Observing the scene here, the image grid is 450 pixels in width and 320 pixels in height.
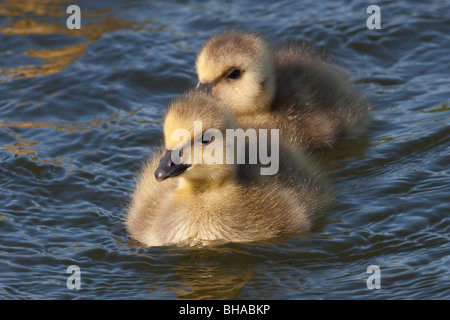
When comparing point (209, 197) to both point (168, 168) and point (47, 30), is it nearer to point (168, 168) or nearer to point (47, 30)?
point (168, 168)

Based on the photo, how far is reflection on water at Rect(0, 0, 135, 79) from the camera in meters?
10.0

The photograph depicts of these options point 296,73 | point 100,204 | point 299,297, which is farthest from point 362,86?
point 299,297

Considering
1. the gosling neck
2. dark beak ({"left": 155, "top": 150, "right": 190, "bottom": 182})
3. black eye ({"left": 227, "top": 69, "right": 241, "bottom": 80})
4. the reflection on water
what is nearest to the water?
the reflection on water

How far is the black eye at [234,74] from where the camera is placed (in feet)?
26.3

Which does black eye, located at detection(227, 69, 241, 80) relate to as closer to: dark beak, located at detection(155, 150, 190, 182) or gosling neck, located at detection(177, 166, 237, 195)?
gosling neck, located at detection(177, 166, 237, 195)

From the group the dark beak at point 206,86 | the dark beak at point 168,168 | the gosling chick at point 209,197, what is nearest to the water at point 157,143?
the gosling chick at point 209,197

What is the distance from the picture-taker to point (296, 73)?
821 cm

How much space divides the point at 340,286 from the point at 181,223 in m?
1.27

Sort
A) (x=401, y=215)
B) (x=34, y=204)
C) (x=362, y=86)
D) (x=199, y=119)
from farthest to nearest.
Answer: (x=362, y=86) < (x=34, y=204) < (x=401, y=215) < (x=199, y=119)

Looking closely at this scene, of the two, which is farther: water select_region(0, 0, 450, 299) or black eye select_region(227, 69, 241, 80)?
black eye select_region(227, 69, 241, 80)

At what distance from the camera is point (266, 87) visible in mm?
7977

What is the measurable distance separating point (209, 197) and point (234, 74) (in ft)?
5.94

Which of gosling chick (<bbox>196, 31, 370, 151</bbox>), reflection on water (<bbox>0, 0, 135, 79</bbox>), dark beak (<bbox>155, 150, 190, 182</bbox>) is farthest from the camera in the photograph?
reflection on water (<bbox>0, 0, 135, 79</bbox>)

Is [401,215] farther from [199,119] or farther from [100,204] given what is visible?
[100,204]
